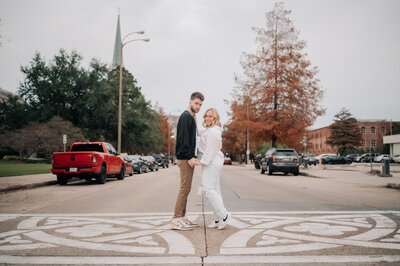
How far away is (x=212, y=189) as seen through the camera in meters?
5.58

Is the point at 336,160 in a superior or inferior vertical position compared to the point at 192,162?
inferior

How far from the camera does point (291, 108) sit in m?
32.6

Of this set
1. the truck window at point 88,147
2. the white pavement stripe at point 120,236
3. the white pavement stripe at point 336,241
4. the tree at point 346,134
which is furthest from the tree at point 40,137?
the tree at point 346,134

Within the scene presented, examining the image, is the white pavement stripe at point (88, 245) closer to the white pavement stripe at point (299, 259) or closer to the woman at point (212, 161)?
the white pavement stripe at point (299, 259)

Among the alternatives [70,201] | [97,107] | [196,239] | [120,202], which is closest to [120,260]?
[196,239]

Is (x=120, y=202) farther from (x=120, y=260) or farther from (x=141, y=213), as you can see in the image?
(x=120, y=260)

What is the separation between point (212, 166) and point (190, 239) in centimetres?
Answer: 118

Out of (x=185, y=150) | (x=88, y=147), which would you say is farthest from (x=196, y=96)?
(x=88, y=147)

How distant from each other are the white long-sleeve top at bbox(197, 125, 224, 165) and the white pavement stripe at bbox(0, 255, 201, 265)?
5.95 ft

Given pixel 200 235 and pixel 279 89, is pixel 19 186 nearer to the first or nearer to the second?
pixel 200 235

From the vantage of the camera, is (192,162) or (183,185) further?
(183,185)

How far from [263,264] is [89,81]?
43665mm

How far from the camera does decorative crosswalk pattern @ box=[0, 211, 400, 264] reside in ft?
13.2

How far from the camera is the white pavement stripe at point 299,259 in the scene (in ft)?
12.7
